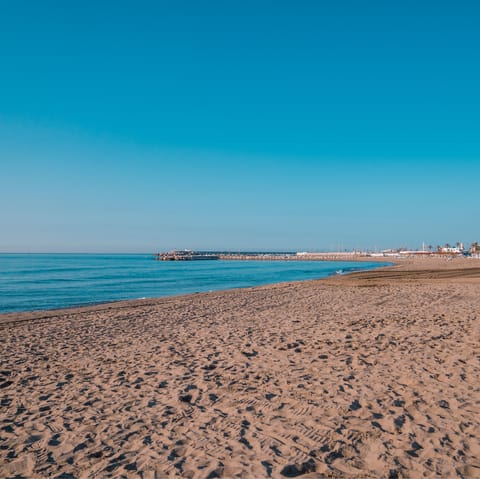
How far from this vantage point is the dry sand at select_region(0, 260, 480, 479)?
4285mm

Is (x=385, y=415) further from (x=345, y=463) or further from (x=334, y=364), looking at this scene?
(x=334, y=364)

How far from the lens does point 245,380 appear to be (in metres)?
6.86

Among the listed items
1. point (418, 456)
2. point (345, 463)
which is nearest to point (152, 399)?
point (345, 463)

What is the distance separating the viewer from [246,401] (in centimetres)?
591

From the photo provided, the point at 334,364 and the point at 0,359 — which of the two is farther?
the point at 0,359

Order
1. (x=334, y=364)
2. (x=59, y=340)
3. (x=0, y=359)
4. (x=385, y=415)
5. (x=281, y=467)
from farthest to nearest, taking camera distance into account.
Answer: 1. (x=59, y=340)
2. (x=0, y=359)
3. (x=334, y=364)
4. (x=385, y=415)
5. (x=281, y=467)

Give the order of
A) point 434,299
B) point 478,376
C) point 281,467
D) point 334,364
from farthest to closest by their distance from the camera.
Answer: point 434,299 → point 334,364 → point 478,376 → point 281,467

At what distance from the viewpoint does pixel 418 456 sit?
432cm

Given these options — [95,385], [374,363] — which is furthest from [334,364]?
[95,385]

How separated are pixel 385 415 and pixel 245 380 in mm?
2365

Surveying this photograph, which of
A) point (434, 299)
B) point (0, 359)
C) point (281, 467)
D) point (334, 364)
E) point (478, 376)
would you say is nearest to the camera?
point (281, 467)

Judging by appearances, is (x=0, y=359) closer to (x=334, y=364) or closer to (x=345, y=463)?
(x=334, y=364)

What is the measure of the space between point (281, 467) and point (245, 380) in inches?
107

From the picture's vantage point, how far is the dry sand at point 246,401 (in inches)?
169
